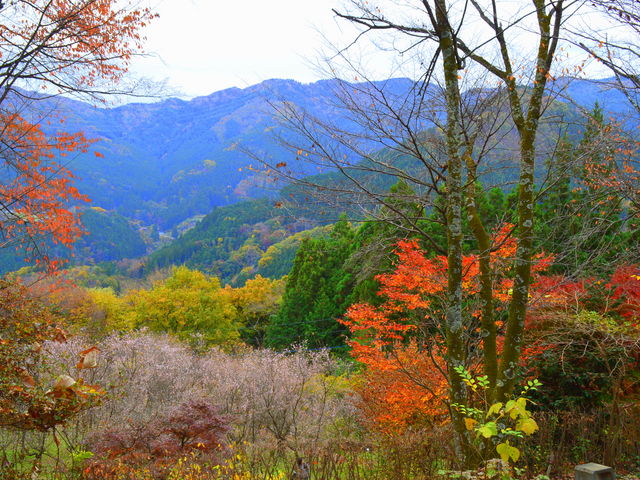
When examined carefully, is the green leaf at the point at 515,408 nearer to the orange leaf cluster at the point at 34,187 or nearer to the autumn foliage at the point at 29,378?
the autumn foliage at the point at 29,378

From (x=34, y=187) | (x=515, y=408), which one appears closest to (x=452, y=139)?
(x=515, y=408)

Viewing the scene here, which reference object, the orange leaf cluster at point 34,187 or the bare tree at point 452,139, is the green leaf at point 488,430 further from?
the orange leaf cluster at point 34,187

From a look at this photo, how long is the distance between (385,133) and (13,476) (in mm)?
4959

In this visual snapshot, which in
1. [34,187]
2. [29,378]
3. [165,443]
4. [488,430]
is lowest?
[165,443]

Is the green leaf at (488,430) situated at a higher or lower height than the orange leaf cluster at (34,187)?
lower

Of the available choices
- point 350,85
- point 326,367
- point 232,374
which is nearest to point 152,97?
point 350,85

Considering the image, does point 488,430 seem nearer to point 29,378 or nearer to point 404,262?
point 29,378

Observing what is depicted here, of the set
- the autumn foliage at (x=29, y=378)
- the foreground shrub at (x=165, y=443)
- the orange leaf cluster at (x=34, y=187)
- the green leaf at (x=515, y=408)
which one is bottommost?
the foreground shrub at (x=165, y=443)

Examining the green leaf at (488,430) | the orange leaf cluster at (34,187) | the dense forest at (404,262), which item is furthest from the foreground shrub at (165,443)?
the green leaf at (488,430)

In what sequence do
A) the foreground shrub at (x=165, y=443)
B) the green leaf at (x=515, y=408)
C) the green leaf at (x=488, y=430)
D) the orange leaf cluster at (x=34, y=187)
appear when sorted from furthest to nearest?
the foreground shrub at (x=165, y=443) < the orange leaf cluster at (x=34, y=187) < the green leaf at (x=515, y=408) < the green leaf at (x=488, y=430)

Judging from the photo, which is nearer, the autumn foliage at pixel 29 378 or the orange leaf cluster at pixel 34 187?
the autumn foliage at pixel 29 378

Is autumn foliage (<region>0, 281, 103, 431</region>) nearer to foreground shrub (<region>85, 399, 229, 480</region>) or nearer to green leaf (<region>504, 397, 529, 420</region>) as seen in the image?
foreground shrub (<region>85, 399, 229, 480</region>)

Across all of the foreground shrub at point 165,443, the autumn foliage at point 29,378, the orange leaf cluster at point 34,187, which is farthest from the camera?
the foreground shrub at point 165,443

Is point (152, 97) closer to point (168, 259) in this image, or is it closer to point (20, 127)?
point (20, 127)
